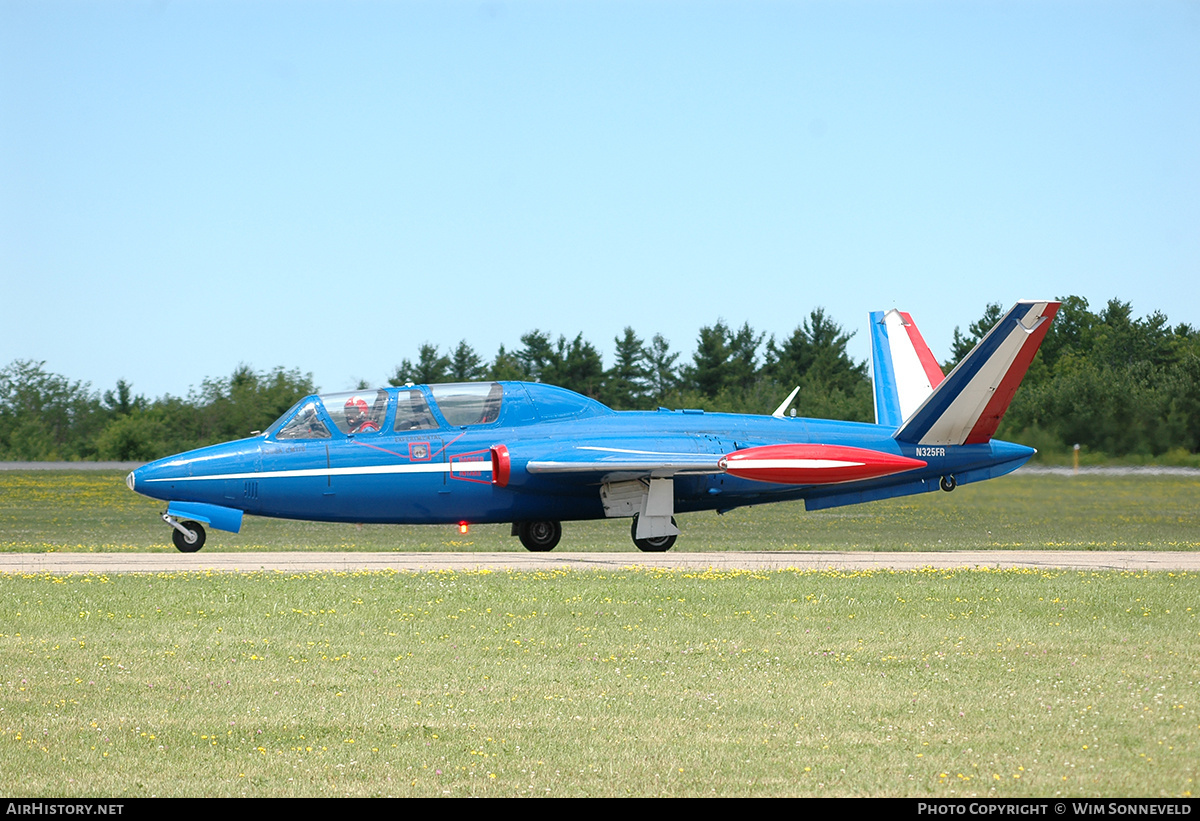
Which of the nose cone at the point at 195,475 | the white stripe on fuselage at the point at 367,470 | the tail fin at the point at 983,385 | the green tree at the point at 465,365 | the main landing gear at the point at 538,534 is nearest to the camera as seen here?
the nose cone at the point at 195,475

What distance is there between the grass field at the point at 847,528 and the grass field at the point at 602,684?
322 inches

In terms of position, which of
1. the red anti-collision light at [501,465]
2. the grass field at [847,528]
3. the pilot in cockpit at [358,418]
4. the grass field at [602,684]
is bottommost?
the grass field at [847,528]

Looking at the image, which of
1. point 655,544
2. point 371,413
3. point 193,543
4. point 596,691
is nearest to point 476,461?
point 371,413

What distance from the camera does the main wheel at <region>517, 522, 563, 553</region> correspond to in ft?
73.5

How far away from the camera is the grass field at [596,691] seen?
6.59 meters

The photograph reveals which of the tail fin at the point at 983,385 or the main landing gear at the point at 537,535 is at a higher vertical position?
the tail fin at the point at 983,385

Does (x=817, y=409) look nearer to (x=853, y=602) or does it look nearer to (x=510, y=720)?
(x=853, y=602)

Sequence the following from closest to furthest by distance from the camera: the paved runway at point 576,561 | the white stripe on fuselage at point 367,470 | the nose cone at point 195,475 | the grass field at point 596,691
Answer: the grass field at point 596,691, the paved runway at point 576,561, the nose cone at point 195,475, the white stripe on fuselage at point 367,470

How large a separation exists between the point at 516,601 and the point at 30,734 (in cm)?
634

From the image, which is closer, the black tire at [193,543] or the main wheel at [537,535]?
the black tire at [193,543]

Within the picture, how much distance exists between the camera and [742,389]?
250 feet

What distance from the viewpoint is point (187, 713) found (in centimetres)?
805

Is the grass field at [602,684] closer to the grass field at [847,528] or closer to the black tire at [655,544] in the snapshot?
the black tire at [655,544]

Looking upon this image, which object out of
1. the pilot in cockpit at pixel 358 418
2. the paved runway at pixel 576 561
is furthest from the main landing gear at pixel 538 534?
the pilot in cockpit at pixel 358 418
